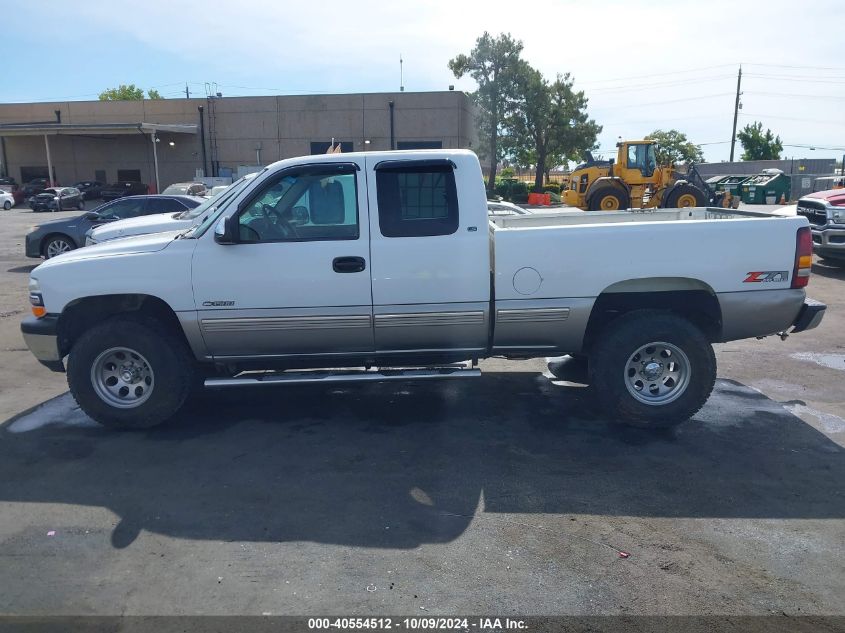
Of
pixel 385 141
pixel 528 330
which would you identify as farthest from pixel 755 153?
pixel 528 330

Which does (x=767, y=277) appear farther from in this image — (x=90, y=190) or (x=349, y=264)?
(x=90, y=190)

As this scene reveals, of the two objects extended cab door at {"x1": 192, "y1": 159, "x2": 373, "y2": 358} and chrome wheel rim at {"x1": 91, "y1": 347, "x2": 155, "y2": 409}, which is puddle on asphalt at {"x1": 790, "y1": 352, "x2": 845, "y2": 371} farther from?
chrome wheel rim at {"x1": 91, "y1": 347, "x2": 155, "y2": 409}

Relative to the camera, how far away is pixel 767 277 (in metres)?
5.61

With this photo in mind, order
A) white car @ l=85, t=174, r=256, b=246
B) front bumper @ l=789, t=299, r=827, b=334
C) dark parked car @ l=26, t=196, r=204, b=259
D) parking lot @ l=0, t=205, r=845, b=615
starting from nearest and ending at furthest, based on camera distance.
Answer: parking lot @ l=0, t=205, r=845, b=615, front bumper @ l=789, t=299, r=827, b=334, white car @ l=85, t=174, r=256, b=246, dark parked car @ l=26, t=196, r=204, b=259

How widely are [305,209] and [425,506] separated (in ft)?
8.38

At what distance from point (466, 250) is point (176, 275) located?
2279mm

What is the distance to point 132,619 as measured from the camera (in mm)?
3416

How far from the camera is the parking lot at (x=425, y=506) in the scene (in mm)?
3604

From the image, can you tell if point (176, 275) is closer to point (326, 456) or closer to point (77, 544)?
point (326, 456)

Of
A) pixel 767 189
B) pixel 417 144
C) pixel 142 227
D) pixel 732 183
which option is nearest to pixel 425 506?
pixel 142 227

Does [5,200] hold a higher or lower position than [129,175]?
lower

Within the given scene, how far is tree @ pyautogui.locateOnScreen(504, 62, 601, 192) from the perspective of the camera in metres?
44.1

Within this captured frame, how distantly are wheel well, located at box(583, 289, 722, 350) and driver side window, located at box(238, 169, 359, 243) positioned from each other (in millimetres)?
2123

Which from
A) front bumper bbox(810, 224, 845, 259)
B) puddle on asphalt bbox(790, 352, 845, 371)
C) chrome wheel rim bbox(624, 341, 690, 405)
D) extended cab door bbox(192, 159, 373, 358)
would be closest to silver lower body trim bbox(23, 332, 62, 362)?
extended cab door bbox(192, 159, 373, 358)
